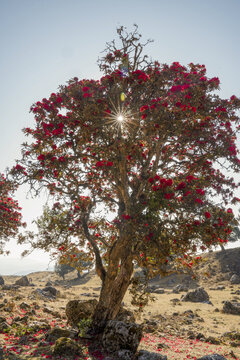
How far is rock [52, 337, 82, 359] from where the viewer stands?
6.70m

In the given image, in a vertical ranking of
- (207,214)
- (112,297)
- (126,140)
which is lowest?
(112,297)

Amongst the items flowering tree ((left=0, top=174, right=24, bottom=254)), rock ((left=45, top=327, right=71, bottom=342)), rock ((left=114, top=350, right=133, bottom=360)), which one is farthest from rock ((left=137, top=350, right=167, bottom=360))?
flowering tree ((left=0, top=174, right=24, bottom=254))

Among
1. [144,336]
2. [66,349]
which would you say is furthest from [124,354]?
[144,336]

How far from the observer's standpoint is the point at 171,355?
320 inches

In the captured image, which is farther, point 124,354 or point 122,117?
point 122,117

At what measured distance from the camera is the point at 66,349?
22.3 ft

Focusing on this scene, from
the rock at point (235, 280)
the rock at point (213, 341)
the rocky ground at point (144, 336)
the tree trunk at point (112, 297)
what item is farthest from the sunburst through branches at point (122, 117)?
the rock at point (235, 280)

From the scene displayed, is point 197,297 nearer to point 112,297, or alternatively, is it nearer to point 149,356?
point 112,297

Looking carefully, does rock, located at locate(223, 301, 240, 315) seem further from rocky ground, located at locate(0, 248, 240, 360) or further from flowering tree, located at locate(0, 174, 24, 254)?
flowering tree, located at locate(0, 174, 24, 254)

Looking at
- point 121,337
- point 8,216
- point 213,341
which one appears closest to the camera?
point 121,337

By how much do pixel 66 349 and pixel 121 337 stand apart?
1820 millimetres

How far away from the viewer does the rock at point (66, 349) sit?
6.70 metres

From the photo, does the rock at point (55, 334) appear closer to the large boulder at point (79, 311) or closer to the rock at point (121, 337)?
the rock at point (121, 337)

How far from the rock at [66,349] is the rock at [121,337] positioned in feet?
3.56
